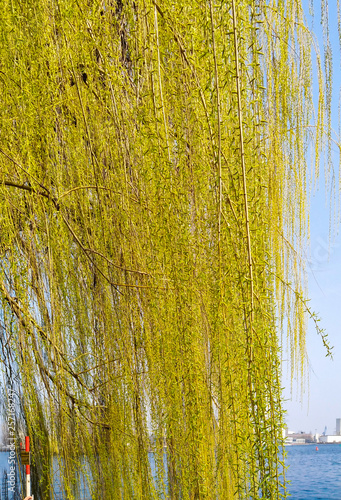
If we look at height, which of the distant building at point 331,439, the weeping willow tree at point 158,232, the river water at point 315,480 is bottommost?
the distant building at point 331,439

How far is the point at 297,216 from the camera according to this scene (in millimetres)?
2342

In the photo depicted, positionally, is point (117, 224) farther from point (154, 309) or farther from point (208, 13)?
point (208, 13)

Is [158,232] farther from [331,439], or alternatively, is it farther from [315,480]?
[331,439]

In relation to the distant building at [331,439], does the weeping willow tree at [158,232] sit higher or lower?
higher

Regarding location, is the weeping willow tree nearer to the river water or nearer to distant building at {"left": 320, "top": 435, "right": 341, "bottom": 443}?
the river water

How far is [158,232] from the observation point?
146 cm

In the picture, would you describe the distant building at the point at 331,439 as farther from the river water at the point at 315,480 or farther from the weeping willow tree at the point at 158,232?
the weeping willow tree at the point at 158,232

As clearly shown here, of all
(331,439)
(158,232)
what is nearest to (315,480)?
(331,439)

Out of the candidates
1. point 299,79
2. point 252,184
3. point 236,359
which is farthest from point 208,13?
point 299,79

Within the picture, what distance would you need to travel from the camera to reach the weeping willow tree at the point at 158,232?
1.17 metres

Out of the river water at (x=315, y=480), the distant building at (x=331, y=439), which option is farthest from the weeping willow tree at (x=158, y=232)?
the distant building at (x=331, y=439)

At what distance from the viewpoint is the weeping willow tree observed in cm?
117

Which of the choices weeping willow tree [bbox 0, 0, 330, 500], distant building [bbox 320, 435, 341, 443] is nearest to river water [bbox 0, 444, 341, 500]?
distant building [bbox 320, 435, 341, 443]

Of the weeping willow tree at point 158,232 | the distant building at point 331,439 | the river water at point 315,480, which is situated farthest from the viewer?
the distant building at point 331,439
